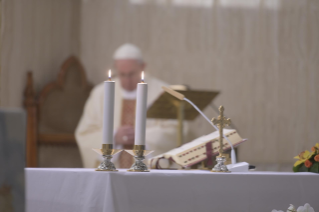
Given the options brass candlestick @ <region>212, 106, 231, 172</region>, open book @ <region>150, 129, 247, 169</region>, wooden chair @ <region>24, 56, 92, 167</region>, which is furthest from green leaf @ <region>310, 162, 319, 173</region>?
wooden chair @ <region>24, 56, 92, 167</region>

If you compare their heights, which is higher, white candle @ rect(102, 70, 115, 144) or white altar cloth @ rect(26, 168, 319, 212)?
white candle @ rect(102, 70, 115, 144)

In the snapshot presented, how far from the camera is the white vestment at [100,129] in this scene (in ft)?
16.2

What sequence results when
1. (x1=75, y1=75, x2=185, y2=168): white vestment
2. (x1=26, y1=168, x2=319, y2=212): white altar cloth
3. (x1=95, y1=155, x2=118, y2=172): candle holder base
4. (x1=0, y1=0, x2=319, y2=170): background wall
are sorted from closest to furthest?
(x1=26, y1=168, x2=319, y2=212): white altar cloth < (x1=95, y1=155, x2=118, y2=172): candle holder base < (x1=75, y1=75, x2=185, y2=168): white vestment < (x1=0, y1=0, x2=319, y2=170): background wall

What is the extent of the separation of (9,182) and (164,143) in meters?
4.03

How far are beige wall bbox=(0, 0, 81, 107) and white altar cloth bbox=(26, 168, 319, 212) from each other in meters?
3.67

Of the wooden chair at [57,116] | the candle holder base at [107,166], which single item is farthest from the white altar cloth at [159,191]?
the wooden chair at [57,116]

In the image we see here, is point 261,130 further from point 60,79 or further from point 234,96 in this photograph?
point 60,79

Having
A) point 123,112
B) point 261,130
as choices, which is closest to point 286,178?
point 123,112

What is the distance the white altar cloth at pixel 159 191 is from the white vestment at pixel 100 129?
3.29 metres

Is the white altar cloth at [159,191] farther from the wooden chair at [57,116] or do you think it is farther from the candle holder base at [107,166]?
the wooden chair at [57,116]

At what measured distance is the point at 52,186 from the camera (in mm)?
1534

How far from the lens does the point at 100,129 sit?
5.27m

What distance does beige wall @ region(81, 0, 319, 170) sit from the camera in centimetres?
592

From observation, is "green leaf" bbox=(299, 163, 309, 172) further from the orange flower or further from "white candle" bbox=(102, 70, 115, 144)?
"white candle" bbox=(102, 70, 115, 144)
